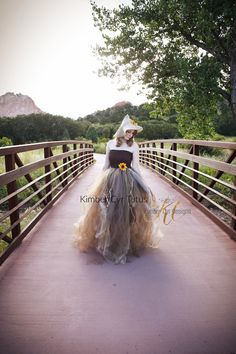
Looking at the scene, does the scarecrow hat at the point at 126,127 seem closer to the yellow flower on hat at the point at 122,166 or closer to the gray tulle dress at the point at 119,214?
the gray tulle dress at the point at 119,214

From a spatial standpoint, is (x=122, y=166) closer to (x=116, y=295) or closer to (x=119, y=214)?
(x=119, y=214)

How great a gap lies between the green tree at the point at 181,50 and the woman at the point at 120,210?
8.48 meters

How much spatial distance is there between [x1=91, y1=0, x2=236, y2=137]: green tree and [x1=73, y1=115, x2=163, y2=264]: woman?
8.48 metres

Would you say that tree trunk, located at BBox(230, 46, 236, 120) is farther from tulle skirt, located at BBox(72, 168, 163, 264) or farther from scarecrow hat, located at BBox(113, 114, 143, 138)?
tulle skirt, located at BBox(72, 168, 163, 264)

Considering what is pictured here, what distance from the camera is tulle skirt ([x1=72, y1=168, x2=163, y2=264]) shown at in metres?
3.48

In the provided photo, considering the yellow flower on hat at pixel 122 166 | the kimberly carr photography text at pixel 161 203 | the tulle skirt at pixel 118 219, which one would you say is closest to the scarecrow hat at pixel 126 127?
the yellow flower on hat at pixel 122 166

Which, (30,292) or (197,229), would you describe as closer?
(30,292)

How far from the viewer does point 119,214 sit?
3520mm

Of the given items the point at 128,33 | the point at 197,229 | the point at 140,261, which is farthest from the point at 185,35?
the point at 140,261

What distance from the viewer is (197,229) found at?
4.57 metres

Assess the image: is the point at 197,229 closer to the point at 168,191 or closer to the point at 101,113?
the point at 168,191

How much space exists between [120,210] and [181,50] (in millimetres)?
13473

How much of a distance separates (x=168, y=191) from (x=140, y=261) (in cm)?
427

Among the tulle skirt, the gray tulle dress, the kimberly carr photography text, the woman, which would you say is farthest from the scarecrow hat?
the kimberly carr photography text
